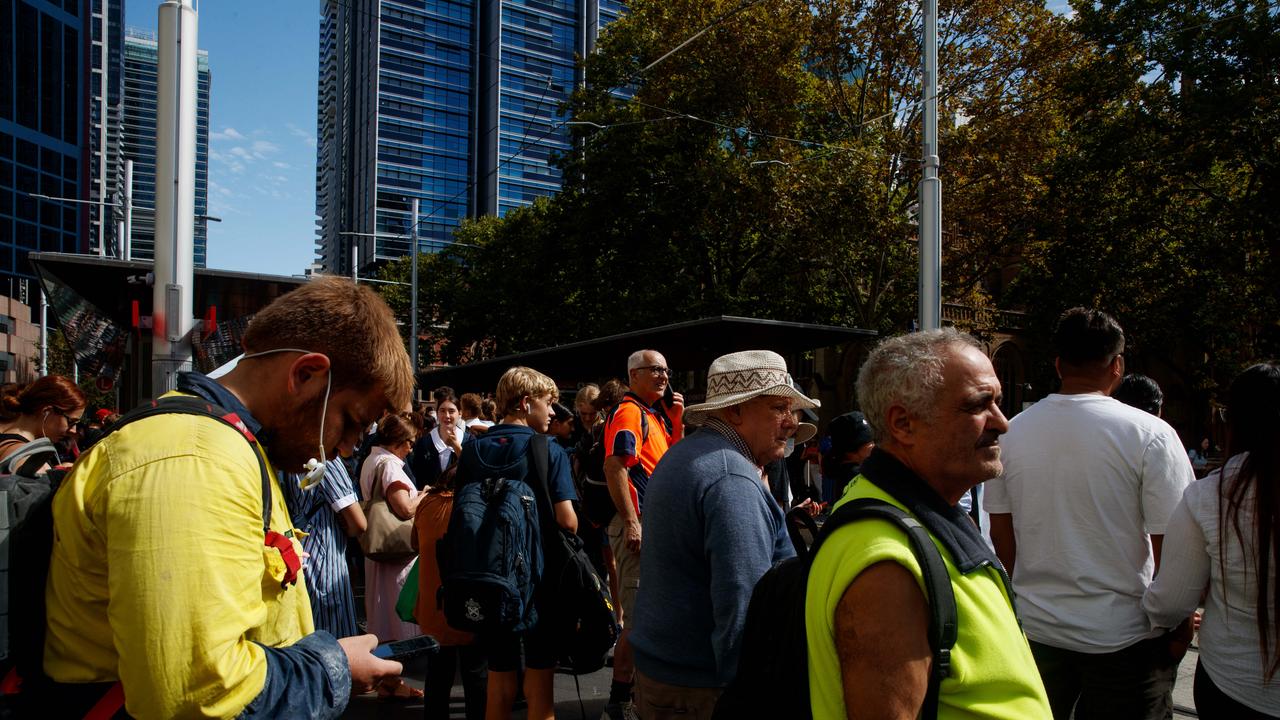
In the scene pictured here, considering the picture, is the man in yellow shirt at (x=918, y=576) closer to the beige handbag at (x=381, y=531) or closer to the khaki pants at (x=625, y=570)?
the khaki pants at (x=625, y=570)

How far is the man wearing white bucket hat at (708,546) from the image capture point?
2.60 meters

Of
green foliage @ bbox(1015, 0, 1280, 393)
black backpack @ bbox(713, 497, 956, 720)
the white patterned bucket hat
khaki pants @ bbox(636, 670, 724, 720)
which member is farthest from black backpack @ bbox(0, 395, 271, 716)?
green foliage @ bbox(1015, 0, 1280, 393)

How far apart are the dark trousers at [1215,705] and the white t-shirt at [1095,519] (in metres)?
0.26

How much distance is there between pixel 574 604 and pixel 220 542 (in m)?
2.98

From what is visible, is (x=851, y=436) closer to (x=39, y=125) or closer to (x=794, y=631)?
(x=794, y=631)

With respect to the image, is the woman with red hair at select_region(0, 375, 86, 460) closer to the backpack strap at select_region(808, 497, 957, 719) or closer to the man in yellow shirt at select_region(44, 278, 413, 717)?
the man in yellow shirt at select_region(44, 278, 413, 717)

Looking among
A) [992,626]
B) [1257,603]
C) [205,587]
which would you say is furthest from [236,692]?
[1257,603]

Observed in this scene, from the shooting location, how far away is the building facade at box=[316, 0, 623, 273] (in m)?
114

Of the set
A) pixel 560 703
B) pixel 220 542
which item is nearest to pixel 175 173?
pixel 560 703

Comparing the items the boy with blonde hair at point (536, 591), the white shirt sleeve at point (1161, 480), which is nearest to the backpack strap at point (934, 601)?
the white shirt sleeve at point (1161, 480)

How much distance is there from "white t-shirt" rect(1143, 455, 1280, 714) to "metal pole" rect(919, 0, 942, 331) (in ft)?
28.6

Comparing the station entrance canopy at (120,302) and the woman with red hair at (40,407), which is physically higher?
the station entrance canopy at (120,302)

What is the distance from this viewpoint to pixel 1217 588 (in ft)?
8.98

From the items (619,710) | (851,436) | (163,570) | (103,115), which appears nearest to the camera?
(163,570)
